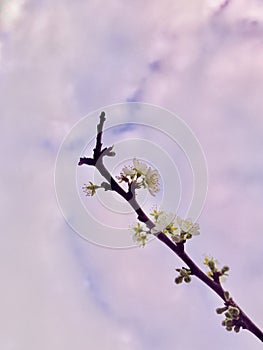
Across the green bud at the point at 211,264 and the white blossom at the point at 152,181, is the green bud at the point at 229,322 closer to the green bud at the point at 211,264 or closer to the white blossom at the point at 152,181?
the green bud at the point at 211,264

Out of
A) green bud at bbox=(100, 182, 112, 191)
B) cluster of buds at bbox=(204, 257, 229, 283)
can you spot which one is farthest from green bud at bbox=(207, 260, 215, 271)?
green bud at bbox=(100, 182, 112, 191)

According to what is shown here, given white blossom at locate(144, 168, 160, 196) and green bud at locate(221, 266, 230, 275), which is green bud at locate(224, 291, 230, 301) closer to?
green bud at locate(221, 266, 230, 275)

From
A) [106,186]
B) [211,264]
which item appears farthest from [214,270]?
[106,186]

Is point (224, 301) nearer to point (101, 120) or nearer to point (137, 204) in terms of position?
point (137, 204)

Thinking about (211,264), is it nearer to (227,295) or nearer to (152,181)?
(227,295)

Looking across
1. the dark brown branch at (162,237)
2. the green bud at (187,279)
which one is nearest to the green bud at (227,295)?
the dark brown branch at (162,237)

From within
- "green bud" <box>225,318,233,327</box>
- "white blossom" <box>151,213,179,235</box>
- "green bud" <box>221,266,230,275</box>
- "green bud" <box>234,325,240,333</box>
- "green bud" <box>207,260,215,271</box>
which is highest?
"white blossom" <box>151,213,179,235</box>

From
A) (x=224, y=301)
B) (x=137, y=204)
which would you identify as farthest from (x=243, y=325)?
(x=137, y=204)
